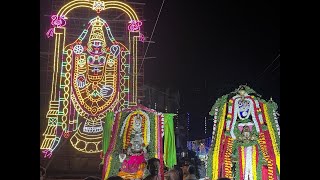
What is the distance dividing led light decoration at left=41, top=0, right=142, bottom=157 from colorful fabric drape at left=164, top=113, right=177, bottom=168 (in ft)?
1.06

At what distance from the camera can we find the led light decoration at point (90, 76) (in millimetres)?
3719

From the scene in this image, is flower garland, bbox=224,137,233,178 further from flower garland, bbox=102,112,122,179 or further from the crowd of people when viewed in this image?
flower garland, bbox=102,112,122,179

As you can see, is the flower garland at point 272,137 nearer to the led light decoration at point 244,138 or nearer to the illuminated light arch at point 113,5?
the led light decoration at point 244,138

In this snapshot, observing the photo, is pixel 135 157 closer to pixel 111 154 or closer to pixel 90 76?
pixel 111 154

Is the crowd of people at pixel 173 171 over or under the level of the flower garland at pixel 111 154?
under

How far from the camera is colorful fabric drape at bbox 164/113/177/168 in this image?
3738 mm

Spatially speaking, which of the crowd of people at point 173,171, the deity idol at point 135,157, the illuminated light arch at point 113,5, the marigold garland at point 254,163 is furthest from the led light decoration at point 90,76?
the marigold garland at point 254,163

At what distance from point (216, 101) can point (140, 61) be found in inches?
29.2

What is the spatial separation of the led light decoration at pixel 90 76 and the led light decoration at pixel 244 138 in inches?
31.5

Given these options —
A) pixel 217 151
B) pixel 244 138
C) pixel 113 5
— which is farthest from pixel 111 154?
pixel 113 5

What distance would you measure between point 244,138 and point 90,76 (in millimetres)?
1429

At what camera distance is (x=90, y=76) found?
148 inches
